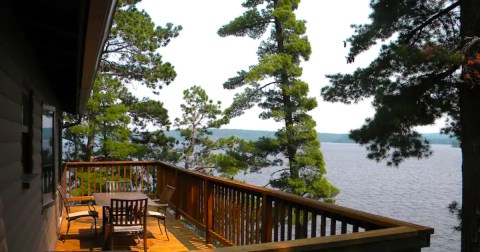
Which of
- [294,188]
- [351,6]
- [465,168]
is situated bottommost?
[294,188]

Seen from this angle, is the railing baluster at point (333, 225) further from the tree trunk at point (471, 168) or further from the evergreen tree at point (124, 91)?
the evergreen tree at point (124, 91)

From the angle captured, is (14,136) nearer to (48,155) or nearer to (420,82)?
(48,155)

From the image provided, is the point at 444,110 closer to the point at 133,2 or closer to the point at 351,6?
the point at 351,6

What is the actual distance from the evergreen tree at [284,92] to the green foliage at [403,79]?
6.65m

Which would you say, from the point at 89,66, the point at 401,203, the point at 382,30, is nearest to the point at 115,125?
the point at 382,30

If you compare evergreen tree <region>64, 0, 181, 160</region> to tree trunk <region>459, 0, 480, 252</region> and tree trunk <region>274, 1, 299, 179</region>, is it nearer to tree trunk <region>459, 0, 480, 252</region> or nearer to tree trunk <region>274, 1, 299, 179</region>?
tree trunk <region>274, 1, 299, 179</region>

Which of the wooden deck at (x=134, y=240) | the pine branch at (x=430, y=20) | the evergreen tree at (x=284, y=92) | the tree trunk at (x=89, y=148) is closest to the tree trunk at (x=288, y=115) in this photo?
the evergreen tree at (x=284, y=92)

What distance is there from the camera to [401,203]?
25953mm

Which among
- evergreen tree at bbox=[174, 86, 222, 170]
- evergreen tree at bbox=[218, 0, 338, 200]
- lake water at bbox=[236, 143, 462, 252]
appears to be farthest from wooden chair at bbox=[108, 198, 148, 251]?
evergreen tree at bbox=[174, 86, 222, 170]

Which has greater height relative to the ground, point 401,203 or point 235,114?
point 235,114

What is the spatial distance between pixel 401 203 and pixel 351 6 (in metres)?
15.7

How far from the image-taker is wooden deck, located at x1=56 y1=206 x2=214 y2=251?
5965 mm

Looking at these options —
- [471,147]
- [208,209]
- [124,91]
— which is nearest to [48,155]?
[208,209]

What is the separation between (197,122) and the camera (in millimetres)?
23000
